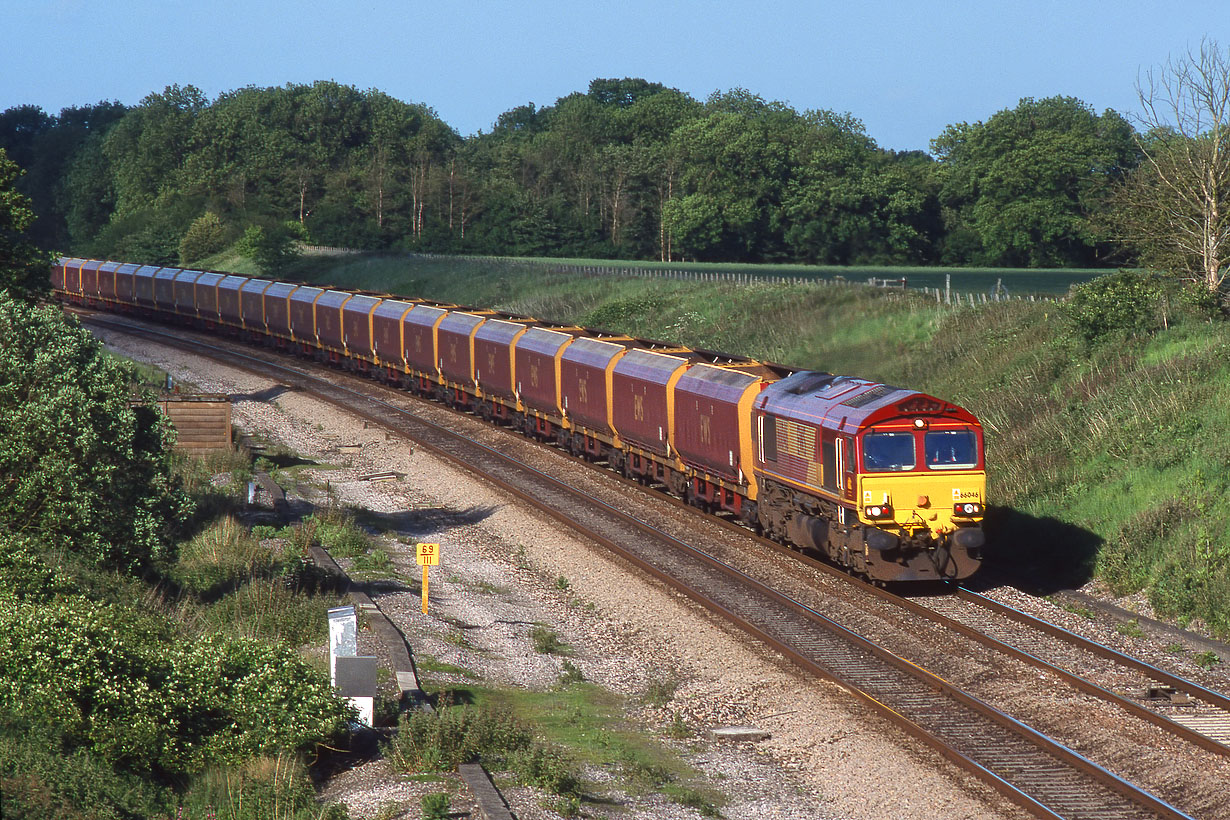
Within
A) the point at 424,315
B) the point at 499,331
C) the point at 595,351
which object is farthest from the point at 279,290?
the point at 595,351

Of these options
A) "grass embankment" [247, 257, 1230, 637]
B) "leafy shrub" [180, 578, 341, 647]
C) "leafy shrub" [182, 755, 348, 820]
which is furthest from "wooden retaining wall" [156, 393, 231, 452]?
"leafy shrub" [182, 755, 348, 820]

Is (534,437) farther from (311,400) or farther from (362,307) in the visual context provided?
(362,307)

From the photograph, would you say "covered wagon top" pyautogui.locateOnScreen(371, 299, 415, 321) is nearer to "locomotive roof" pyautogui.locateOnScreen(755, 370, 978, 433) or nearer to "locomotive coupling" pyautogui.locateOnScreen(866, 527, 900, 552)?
"locomotive roof" pyautogui.locateOnScreen(755, 370, 978, 433)

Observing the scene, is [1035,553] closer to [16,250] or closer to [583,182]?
[16,250]

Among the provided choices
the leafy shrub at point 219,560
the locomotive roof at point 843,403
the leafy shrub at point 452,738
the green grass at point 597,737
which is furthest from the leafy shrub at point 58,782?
the locomotive roof at point 843,403

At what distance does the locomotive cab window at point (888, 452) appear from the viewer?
20.1 meters

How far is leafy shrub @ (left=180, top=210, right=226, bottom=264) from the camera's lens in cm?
10869

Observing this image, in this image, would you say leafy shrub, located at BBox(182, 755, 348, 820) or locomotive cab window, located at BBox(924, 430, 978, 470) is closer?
leafy shrub, located at BBox(182, 755, 348, 820)

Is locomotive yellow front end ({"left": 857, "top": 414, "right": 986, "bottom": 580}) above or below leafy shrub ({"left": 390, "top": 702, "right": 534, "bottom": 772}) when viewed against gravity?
above

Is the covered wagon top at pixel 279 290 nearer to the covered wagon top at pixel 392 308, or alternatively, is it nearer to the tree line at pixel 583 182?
the covered wagon top at pixel 392 308

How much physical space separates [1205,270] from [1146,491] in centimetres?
1080

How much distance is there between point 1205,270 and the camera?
1235 inches

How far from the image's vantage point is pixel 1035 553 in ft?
78.3

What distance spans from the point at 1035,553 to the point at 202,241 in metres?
96.3
